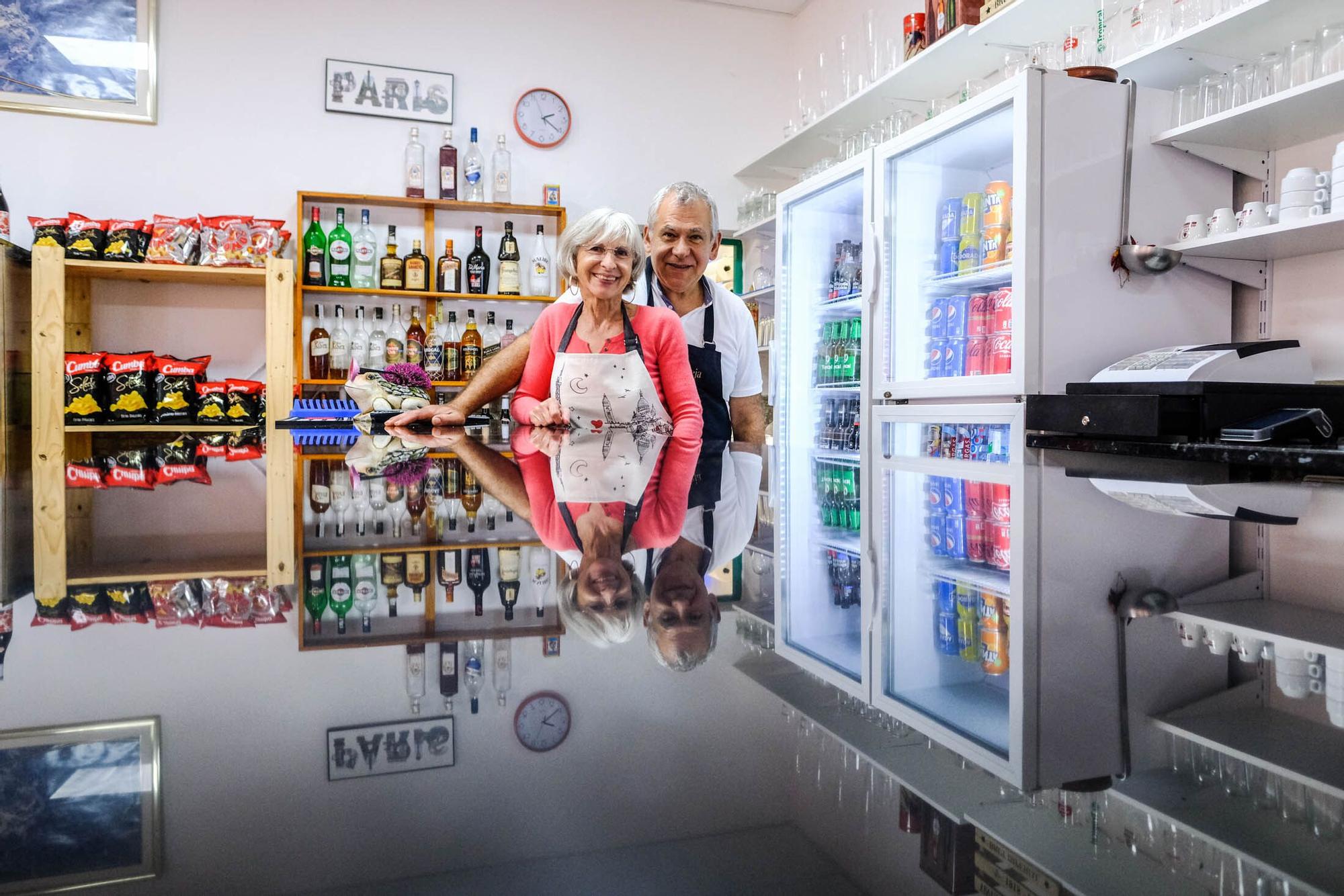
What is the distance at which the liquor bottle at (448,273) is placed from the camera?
13.0 feet

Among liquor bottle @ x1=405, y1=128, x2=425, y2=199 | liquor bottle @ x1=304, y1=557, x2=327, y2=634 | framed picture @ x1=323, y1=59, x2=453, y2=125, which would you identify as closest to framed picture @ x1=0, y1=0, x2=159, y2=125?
framed picture @ x1=323, y1=59, x2=453, y2=125

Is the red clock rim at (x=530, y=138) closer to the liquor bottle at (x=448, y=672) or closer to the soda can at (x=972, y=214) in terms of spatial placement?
the soda can at (x=972, y=214)

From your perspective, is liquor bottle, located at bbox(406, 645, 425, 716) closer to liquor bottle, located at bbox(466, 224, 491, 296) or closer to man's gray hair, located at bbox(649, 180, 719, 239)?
man's gray hair, located at bbox(649, 180, 719, 239)

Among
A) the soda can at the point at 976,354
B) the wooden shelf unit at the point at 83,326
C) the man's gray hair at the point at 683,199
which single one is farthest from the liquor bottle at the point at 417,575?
the soda can at the point at 976,354

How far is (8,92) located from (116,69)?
41 cm

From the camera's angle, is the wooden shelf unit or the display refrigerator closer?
the display refrigerator

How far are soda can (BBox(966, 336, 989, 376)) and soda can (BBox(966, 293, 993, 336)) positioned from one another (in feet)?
0.06

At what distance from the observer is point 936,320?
287cm

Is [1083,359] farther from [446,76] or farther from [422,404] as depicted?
[446,76]

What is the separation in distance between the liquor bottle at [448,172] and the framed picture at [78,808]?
13.4 feet

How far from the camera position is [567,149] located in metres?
4.30

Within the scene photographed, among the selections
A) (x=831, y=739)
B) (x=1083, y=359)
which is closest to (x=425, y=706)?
(x=831, y=739)

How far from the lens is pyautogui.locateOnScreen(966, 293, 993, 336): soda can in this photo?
8.58ft

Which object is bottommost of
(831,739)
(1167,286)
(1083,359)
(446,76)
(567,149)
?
(831,739)
